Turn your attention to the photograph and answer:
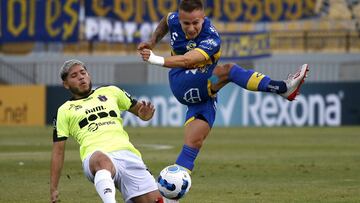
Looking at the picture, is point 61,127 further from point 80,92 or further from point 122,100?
point 122,100

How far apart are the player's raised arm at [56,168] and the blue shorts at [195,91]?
2110 mm

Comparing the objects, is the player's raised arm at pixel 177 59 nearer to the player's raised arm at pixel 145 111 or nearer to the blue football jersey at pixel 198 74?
the blue football jersey at pixel 198 74

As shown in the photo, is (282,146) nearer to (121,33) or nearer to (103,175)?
(103,175)

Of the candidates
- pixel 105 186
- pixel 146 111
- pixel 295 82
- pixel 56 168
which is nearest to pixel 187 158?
pixel 146 111

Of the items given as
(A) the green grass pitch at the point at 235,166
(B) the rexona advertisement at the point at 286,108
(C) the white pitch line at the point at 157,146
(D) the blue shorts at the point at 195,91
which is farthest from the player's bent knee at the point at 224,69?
(B) the rexona advertisement at the point at 286,108

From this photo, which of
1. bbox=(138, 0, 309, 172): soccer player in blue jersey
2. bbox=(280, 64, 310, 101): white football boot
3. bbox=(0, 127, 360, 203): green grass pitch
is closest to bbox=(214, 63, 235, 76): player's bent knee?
bbox=(138, 0, 309, 172): soccer player in blue jersey

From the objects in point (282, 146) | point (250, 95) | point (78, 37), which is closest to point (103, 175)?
point (282, 146)

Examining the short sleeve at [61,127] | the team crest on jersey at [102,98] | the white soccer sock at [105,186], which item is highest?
the team crest on jersey at [102,98]

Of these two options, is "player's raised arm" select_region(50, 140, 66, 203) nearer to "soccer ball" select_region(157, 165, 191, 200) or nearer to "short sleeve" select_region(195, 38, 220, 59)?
"soccer ball" select_region(157, 165, 191, 200)

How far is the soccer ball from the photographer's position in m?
10.4

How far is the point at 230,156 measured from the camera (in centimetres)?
2095

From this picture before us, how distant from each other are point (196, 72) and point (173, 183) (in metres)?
1.77

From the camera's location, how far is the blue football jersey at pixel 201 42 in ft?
38.0

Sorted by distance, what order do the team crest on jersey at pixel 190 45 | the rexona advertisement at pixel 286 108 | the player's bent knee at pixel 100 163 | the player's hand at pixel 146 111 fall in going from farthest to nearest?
the rexona advertisement at pixel 286 108
the team crest on jersey at pixel 190 45
the player's hand at pixel 146 111
the player's bent knee at pixel 100 163
